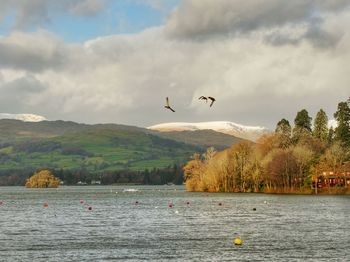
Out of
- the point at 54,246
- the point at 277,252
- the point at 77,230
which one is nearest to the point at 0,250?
the point at 54,246

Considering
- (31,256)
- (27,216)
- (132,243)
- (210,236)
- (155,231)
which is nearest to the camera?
(31,256)

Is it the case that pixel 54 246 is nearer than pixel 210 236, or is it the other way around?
pixel 54 246

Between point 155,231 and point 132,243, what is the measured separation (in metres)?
15.3

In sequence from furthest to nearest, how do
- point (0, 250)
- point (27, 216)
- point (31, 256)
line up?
1. point (27, 216)
2. point (0, 250)
3. point (31, 256)

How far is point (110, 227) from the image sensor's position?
330ft

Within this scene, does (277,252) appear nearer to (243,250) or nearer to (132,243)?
(243,250)

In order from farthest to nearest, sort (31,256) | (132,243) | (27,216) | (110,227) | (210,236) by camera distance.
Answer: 1. (27,216)
2. (110,227)
3. (210,236)
4. (132,243)
5. (31,256)

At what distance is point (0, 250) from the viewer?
72938mm

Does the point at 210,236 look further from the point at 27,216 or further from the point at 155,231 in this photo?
the point at 27,216

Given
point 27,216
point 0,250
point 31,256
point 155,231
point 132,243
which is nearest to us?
point 31,256

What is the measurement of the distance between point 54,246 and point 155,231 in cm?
2067

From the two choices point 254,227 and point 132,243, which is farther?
point 254,227

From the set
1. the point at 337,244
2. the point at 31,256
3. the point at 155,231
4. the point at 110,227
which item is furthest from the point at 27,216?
the point at 337,244

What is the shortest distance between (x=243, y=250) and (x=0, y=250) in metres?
25.9
